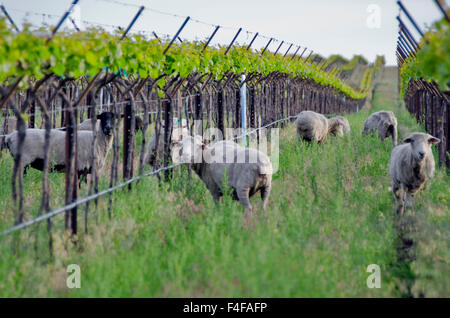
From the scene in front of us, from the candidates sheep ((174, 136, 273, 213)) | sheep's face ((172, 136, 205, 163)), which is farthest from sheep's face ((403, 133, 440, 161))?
sheep's face ((172, 136, 205, 163))

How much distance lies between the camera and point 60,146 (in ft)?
33.2

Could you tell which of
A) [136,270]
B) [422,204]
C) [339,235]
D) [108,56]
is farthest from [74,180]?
[422,204]

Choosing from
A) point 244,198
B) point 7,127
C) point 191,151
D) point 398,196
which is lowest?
point 244,198

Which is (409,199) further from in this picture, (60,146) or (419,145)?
(60,146)

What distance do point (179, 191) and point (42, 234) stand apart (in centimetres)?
248

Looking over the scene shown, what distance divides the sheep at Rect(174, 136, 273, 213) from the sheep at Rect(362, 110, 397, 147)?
8353 mm

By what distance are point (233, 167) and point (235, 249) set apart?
2.33 meters

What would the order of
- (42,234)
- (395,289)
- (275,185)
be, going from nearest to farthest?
(395,289)
(42,234)
(275,185)

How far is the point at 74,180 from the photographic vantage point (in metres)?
7.17

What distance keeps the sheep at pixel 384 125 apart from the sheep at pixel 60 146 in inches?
347

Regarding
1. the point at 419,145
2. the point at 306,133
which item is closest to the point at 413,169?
the point at 419,145

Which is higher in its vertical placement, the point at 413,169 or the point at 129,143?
the point at 129,143
